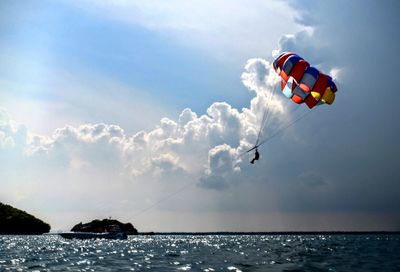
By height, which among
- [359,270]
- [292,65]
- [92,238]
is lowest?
[359,270]

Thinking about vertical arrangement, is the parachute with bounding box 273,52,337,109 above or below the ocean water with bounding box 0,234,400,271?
above

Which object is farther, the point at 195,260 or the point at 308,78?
the point at 195,260

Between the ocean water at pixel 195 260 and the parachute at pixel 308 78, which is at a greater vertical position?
the parachute at pixel 308 78

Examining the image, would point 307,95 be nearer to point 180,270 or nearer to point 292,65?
point 292,65

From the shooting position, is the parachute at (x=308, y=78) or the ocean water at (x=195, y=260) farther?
the parachute at (x=308, y=78)

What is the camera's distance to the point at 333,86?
124 feet

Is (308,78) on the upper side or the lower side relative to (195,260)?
upper

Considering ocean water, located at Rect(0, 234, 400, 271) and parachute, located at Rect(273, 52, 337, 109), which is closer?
ocean water, located at Rect(0, 234, 400, 271)

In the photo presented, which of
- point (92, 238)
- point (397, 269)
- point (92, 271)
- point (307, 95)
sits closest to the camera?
point (92, 271)

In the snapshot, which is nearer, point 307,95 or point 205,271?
point 205,271

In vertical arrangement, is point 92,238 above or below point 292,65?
below

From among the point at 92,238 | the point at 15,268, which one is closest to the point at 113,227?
the point at 92,238

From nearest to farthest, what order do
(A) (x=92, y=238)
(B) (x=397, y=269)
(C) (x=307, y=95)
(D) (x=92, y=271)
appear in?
(D) (x=92, y=271) < (B) (x=397, y=269) < (C) (x=307, y=95) < (A) (x=92, y=238)

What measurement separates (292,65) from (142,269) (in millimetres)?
20312
